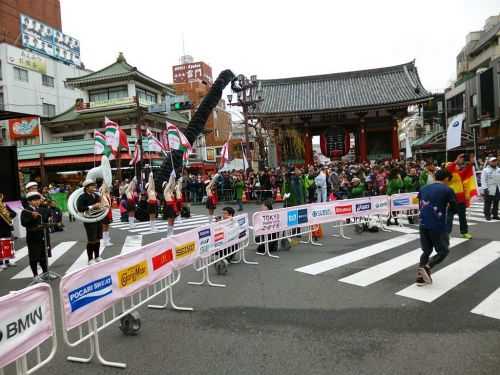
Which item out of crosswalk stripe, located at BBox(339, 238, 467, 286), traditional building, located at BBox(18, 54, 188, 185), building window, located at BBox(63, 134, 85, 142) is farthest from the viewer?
building window, located at BBox(63, 134, 85, 142)

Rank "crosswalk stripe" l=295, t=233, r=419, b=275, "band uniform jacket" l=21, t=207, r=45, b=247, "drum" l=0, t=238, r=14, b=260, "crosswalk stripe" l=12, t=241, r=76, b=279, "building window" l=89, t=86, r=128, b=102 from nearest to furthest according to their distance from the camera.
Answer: "band uniform jacket" l=21, t=207, r=45, b=247
"crosswalk stripe" l=295, t=233, r=419, b=275
"crosswalk stripe" l=12, t=241, r=76, b=279
"drum" l=0, t=238, r=14, b=260
"building window" l=89, t=86, r=128, b=102

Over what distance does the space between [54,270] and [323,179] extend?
10.7 metres

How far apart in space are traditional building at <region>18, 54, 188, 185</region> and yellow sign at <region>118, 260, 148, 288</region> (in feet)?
101

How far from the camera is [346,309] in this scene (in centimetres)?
514

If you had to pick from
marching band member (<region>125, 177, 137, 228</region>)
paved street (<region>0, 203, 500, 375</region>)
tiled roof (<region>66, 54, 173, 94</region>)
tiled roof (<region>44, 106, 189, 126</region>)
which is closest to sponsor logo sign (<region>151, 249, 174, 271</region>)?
paved street (<region>0, 203, 500, 375</region>)

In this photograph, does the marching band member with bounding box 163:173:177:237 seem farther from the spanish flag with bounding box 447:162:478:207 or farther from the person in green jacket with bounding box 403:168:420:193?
the spanish flag with bounding box 447:162:478:207

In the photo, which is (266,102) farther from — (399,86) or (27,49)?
(27,49)

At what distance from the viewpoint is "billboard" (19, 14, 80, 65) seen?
41562 millimetres

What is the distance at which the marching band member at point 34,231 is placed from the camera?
698 cm

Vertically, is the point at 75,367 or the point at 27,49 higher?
the point at 27,49

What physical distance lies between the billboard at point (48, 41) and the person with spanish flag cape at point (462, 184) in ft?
149

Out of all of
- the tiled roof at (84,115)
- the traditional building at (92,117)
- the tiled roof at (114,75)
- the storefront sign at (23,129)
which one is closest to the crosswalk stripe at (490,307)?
the storefront sign at (23,129)

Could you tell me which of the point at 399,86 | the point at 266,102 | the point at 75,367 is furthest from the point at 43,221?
the point at 399,86

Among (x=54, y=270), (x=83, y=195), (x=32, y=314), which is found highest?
(x=83, y=195)
